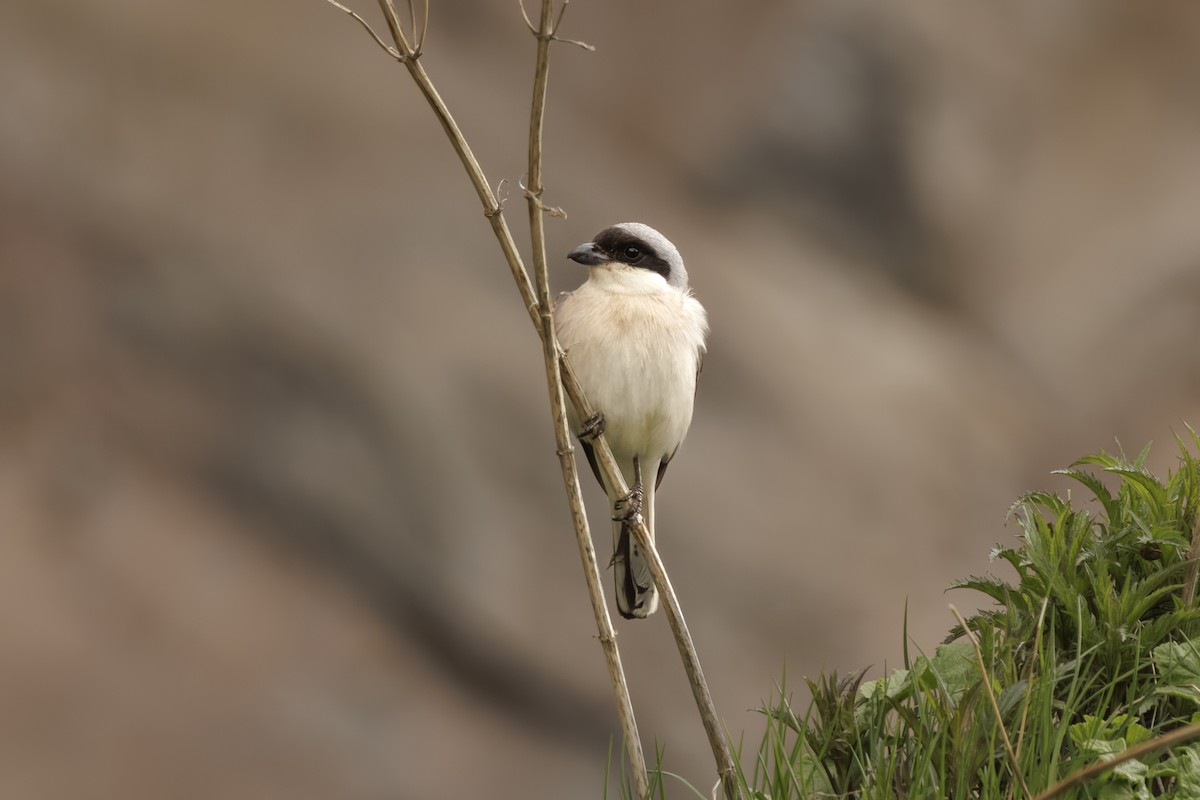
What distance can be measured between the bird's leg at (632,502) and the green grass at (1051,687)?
0.36m

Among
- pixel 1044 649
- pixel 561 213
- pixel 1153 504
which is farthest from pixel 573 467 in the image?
pixel 1153 504

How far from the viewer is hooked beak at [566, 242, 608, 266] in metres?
2.35

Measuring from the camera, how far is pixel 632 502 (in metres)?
1.98

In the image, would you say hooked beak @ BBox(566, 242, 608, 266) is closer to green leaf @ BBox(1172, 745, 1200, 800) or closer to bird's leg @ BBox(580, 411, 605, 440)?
bird's leg @ BBox(580, 411, 605, 440)

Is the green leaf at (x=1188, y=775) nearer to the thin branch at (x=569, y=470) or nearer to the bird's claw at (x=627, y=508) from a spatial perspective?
the thin branch at (x=569, y=470)

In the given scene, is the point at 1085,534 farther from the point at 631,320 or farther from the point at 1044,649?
the point at 631,320

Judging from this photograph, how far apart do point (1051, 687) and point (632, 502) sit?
0.77m

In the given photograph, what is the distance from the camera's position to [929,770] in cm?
145

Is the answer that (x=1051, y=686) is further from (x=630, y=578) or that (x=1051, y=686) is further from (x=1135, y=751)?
(x=630, y=578)

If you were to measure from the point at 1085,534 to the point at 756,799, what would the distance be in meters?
0.58

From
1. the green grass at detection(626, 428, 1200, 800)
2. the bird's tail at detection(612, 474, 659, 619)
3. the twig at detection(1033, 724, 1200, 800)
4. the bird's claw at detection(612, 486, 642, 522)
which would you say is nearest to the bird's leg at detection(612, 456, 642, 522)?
the bird's claw at detection(612, 486, 642, 522)

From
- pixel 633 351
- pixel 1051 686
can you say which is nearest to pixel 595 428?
pixel 633 351

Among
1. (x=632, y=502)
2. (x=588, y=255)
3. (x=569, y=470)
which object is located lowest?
(x=569, y=470)

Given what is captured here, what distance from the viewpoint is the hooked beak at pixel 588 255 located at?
2354 mm
